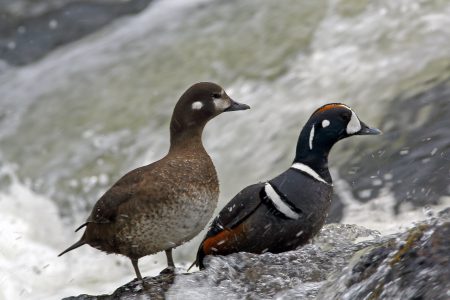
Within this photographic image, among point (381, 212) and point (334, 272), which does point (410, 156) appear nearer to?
point (381, 212)

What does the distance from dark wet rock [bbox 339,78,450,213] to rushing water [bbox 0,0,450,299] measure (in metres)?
0.10

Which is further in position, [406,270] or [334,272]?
[334,272]

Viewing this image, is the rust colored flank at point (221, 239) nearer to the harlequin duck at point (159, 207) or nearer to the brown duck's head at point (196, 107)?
the harlequin duck at point (159, 207)

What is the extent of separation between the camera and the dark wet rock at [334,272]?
13.0ft

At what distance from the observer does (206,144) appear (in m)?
10.8

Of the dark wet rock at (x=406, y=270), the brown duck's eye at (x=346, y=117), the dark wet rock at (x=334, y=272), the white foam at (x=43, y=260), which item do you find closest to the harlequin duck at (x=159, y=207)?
the dark wet rock at (x=334, y=272)

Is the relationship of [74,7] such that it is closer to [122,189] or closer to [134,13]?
[134,13]

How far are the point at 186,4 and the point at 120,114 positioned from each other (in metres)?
3.06

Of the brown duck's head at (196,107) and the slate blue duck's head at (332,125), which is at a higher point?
the slate blue duck's head at (332,125)

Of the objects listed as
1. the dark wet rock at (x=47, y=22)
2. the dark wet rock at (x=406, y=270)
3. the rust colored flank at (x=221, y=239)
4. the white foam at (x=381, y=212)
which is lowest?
the dark wet rock at (x=47, y=22)

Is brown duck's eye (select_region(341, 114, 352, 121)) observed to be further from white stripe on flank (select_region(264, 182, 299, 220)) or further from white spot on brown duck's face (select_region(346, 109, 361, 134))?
white stripe on flank (select_region(264, 182, 299, 220))

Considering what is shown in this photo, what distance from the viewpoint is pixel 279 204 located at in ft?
18.1

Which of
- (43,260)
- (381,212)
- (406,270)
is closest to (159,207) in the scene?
(406,270)

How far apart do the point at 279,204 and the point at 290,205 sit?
7cm
